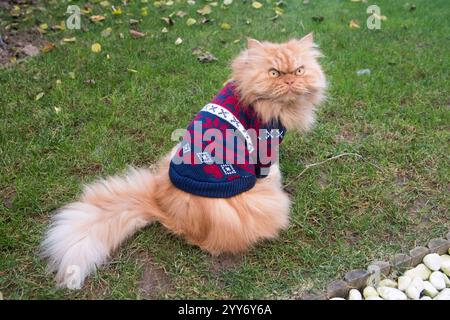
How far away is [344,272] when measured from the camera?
7.67ft

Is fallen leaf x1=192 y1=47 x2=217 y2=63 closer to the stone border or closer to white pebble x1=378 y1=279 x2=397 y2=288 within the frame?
the stone border

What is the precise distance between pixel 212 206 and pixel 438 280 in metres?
1.32

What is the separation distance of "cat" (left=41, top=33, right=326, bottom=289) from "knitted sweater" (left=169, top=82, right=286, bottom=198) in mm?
40

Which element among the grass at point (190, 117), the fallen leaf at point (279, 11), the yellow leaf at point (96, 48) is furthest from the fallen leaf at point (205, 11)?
the yellow leaf at point (96, 48)

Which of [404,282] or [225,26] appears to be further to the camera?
[225,26]

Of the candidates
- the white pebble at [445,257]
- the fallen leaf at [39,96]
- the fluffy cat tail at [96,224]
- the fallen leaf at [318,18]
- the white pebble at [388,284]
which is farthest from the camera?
the fallen leaf at [318,18]

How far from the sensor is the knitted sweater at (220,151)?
2240mm

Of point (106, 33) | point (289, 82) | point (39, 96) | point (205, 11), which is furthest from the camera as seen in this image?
point (205, 11)

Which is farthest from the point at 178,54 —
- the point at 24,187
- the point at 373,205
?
the point at 373,205

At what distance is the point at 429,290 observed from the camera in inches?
89.0

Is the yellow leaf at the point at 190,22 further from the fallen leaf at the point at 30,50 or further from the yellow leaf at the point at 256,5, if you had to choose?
the fallen leaf at the point at 30,50

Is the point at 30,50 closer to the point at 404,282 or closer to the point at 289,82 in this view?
the point at 289,82

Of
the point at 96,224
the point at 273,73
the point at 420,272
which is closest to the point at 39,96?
→ the point at 96,224

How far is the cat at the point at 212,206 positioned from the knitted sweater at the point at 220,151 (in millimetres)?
40
